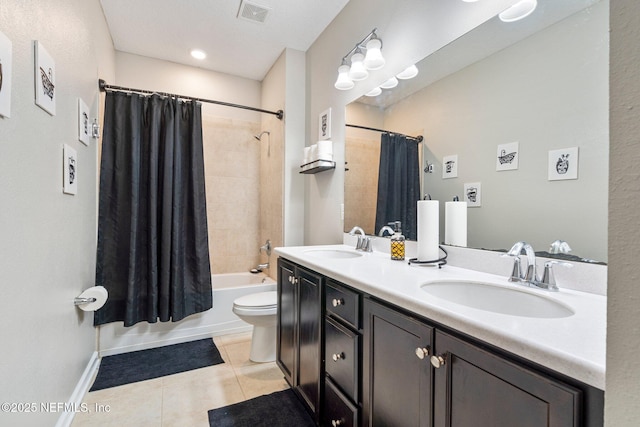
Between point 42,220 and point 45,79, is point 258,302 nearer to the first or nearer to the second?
point 42,220

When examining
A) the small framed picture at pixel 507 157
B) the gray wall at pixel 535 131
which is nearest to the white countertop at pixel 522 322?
the gray wall at pixel 535 131

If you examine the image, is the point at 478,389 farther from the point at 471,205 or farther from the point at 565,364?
the point at 471,205

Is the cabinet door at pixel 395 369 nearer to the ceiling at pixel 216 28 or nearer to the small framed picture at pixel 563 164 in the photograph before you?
the small framed picture at pixel 563 164

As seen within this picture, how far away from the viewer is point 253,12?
2.23m

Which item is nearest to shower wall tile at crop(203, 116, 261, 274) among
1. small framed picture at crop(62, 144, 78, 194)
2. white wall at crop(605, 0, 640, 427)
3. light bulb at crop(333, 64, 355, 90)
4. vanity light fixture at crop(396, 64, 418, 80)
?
small framed picture at crop(62, 144, 78, 194)

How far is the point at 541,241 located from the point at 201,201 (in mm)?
2378

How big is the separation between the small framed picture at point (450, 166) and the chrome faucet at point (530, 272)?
47 cm

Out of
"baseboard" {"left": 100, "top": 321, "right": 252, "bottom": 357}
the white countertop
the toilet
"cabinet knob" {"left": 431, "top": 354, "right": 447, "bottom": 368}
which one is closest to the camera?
the white countertop

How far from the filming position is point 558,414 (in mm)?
537

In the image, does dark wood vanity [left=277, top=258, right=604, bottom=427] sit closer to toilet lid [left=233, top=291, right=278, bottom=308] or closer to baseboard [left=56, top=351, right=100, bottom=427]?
toilet lid [left=233, top=291, right=278, bottom=308]

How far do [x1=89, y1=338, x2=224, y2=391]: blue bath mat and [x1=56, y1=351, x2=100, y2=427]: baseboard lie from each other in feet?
0.14

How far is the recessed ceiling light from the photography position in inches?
110

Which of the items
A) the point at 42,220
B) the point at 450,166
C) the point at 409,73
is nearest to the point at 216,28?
the point at 409,73

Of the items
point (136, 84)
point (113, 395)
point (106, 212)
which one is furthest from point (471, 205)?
point (136, 84)
